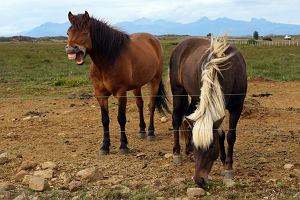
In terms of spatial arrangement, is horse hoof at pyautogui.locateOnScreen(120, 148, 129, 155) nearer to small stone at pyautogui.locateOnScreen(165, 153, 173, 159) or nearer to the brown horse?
the brown horse

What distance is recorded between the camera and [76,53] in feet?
22.7

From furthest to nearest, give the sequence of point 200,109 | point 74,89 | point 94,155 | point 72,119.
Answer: point 74,89 < point 72,119 < point 94,155 < point 200,109

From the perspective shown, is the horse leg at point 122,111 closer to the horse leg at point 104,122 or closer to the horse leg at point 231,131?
the horse leg at point 104,122

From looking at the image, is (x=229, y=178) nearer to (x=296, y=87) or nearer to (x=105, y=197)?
(x=105, y=197)

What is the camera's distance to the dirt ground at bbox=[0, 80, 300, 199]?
18.4 feet

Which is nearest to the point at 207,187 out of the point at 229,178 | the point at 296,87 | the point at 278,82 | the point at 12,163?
the point at 229,178

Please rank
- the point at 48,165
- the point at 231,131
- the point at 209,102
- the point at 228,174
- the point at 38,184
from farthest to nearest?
the point at 48,165 → the point at 231,131 → the point at 228,174 → the point at 38,184 → the point at 209,102

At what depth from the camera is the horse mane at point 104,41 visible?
732 cm

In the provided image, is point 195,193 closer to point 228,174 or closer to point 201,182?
point 201,182

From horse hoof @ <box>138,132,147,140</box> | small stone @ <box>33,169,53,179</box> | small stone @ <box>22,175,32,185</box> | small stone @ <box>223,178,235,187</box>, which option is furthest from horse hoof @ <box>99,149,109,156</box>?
small stone @ <box>223,178,235,187</box>

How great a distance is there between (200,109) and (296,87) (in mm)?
9933

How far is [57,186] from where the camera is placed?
19.2ft

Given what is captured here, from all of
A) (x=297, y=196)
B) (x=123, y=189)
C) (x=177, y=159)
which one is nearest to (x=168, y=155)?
(x=177, y=159)

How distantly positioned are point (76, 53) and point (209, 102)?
2.57m
